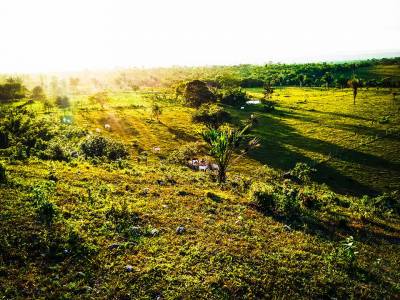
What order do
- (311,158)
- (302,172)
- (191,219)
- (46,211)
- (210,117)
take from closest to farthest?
(46,211) → (191,219) → (302,172) → (311,158) → (210,117)

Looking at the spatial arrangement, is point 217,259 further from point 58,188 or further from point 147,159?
point 147,159

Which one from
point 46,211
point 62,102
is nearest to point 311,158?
point 46,211

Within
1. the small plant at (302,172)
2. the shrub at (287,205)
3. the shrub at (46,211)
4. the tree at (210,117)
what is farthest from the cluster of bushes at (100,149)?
the tree at (210,117)

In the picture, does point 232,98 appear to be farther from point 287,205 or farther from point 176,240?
point 176,240

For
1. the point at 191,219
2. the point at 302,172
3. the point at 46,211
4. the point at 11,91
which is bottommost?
the point at 302,172

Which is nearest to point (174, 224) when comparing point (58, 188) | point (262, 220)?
point (262, 220)

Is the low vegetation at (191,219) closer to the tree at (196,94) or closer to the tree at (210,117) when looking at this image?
the tree at (210,117)
